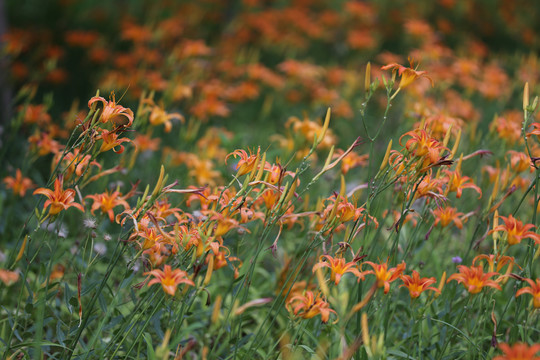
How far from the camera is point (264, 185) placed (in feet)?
5.28

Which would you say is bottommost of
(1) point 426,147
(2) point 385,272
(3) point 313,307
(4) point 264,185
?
(3) point 313,307

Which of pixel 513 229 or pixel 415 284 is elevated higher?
pixel 513 229

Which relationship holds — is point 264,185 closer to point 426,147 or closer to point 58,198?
point 426,147

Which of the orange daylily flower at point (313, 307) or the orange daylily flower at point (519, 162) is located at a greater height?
the orange daylily flower at point (519, 162)

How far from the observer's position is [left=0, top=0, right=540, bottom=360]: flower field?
5.35ft

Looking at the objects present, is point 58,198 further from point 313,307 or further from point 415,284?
point 415,284

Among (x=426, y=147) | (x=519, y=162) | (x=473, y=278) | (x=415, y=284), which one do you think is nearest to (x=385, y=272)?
(x=415, y=284)

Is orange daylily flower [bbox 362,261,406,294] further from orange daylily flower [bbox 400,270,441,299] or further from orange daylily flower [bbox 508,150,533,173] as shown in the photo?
orange daylily flower [bbox 508,150,533,173]

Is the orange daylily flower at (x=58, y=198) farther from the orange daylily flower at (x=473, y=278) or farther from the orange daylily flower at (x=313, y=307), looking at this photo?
the orange daylily flower at (x=473, y=278)

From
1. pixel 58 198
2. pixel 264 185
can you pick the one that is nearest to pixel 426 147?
pixel 264 185

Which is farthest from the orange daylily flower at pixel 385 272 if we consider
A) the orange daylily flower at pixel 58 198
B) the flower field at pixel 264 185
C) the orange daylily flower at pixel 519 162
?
the orange daylily flower at pixel 58 198

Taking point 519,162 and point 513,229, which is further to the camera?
point 519,162

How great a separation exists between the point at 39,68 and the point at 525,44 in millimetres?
6588

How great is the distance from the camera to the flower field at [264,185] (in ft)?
5.35
